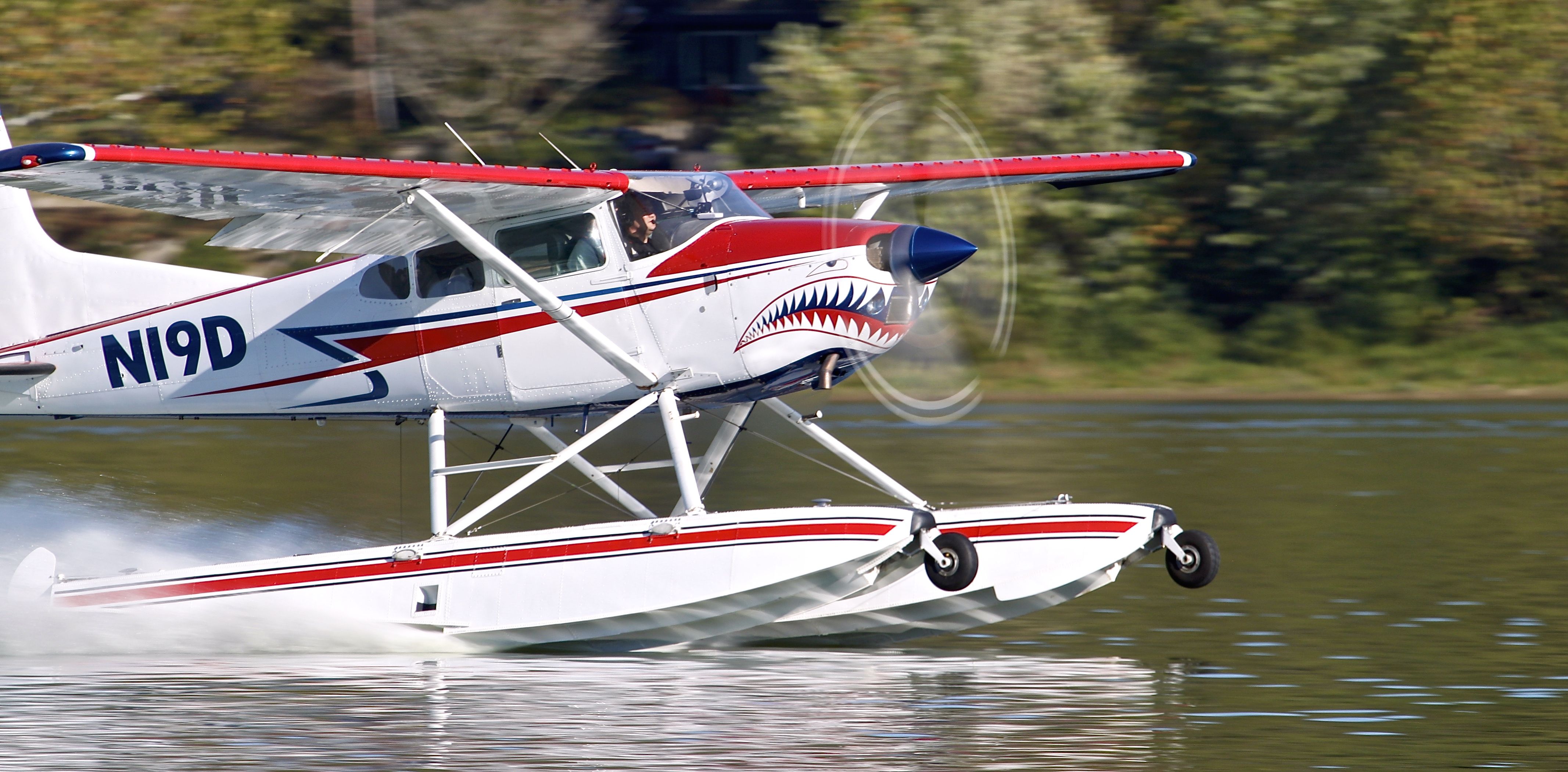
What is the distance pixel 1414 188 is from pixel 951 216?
66.6 feet

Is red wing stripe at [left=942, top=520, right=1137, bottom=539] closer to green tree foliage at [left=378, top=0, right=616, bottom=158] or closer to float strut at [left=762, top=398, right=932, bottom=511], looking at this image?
float strut at [left=762, top=398, right=932, bottom=511]

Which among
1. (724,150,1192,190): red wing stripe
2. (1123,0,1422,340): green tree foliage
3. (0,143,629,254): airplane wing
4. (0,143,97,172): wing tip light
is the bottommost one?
(1123,0,1422,340): green tree foliage

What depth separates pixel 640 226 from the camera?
10289 mm

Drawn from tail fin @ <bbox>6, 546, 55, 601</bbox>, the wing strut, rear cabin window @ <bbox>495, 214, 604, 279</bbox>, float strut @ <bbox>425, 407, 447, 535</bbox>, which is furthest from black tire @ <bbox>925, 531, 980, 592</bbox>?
tail fin @ <bbox>6, 546, 55, 601</bbox>

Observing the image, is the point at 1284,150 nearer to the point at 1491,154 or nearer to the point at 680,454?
the point at 1491,154

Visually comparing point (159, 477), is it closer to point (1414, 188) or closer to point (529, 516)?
point (529, 516)

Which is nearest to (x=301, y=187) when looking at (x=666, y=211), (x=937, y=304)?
(x=666, y=211)

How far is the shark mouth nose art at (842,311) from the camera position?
9641 mm

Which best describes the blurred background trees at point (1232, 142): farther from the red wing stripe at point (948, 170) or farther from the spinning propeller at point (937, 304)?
the spinning propeller at point (937, 304)

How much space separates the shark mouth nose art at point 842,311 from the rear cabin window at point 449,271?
1773 mm

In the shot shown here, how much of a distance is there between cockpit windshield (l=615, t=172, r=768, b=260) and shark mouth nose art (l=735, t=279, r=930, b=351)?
2.36 feet

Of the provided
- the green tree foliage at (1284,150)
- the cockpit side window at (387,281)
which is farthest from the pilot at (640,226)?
the green tree foliage at (1284,150)

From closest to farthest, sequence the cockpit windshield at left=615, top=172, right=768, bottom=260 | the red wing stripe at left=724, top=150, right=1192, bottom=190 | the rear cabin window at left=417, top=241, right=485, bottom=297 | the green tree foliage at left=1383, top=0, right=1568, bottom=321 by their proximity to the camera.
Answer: the cockpit windshield at left=615, top=172, right=768, bottom=260, the rear cabin window at left=417, top=241, right=485, bottom=297, the red wing stripe at left=724, top=150, right=1192, bottom=190, the green tree foliage at left=1383, top=0, right=1568, bottom=321

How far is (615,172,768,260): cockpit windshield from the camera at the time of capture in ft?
33.6
